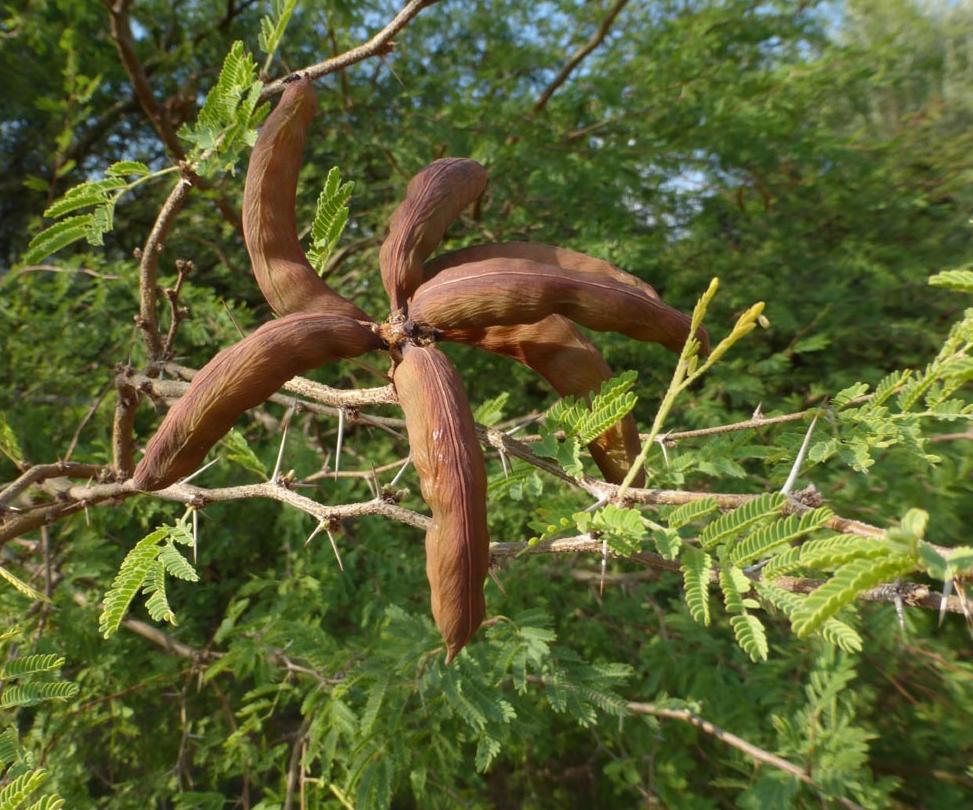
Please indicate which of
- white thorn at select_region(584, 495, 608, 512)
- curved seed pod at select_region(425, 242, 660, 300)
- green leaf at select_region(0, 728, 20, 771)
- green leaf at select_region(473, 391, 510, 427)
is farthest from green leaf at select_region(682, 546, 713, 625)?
green leaf at select_region(0, 728, 20, 771)

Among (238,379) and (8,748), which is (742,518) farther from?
(8,748)

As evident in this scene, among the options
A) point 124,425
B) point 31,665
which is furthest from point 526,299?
point 31,665

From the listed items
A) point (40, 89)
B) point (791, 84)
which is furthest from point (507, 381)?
point (40, 89)

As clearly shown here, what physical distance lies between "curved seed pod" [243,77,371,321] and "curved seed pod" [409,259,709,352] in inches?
6.3

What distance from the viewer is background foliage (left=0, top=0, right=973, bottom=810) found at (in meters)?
2.01

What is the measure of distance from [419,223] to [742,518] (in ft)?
2.21

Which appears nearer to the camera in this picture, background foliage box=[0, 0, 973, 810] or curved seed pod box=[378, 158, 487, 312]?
curved seed pod box=[378, 158, 487, 312]

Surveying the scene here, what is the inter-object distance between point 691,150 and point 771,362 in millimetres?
1596

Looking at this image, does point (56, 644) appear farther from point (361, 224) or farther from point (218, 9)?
point (218, 9)

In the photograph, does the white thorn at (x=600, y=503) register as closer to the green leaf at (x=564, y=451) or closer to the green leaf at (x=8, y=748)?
the green leaf at (x=564, y=451)

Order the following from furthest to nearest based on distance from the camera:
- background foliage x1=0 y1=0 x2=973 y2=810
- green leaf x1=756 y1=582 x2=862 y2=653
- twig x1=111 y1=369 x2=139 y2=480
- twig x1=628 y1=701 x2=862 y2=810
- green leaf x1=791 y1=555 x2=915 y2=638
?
background foliage x1=0 y1=0 x2=973 y2=810 < twig x1=628 y1=701 x2=862 y2=810 < twig x1=111 y1=369 x2=139 y2=480 < green leaf x1=756 y1=582 x2=862 y2=653 < green leaf x1=791 y1=555 x2=915 y2=638

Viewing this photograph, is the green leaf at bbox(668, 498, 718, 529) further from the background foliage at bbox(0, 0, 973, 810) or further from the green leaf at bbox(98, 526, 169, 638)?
the green leaf at bbox(98, 526, 169, 638)

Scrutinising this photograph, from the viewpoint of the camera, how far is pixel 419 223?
1028 mm

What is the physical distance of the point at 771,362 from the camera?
121 inches
